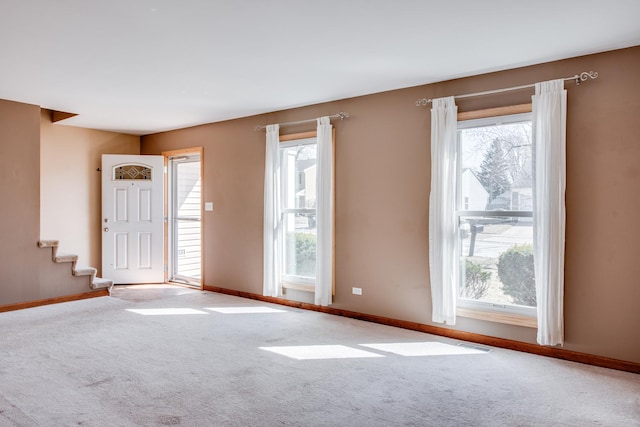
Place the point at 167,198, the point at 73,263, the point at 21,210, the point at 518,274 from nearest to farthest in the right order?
the point at 518,274 → the point at 21,210 → the point at 73,263 → the point at 167,198

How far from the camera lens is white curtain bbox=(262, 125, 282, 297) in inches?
217

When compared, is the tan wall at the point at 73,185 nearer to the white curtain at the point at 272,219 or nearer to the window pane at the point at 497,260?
the white curtain at the point at 272,219

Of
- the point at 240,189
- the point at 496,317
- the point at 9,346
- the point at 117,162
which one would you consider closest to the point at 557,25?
the point at 496,317

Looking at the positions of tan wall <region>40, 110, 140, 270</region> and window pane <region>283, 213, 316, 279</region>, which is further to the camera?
tan wall <region>40, 110, 140, 270</region>

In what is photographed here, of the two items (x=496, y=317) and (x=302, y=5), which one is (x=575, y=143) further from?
(x=302, y=5)

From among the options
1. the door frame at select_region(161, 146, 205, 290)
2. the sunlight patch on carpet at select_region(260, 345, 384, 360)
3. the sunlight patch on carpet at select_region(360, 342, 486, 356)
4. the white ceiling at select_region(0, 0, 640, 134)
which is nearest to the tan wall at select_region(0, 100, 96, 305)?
the white ceiling at select_region(0, 0, 640, 134)

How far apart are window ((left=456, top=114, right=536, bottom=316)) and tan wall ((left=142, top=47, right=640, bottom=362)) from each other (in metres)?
0.23

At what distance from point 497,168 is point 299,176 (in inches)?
96.7

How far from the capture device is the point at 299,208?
5543mm

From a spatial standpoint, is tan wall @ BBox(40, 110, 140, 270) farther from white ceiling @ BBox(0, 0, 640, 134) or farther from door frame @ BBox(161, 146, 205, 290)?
white ceiling @ BBox(0, 0, 640, 134)

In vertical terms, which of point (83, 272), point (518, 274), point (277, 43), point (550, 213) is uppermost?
point (277, 43)

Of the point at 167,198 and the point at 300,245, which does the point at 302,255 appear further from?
the point at 167,198

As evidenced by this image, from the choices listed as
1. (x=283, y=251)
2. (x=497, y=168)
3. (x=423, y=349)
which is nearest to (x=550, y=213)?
(x=497, y=168)

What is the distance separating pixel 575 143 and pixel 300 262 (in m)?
3.30
